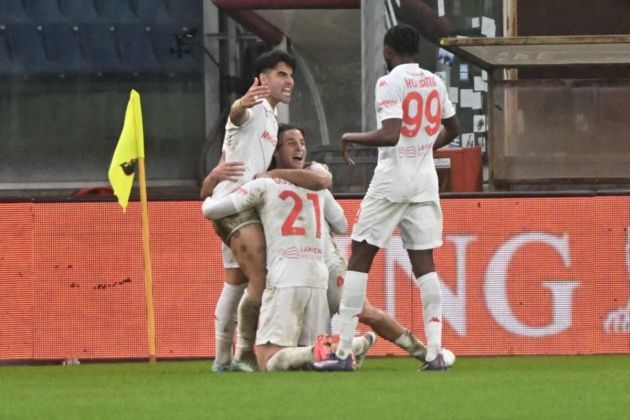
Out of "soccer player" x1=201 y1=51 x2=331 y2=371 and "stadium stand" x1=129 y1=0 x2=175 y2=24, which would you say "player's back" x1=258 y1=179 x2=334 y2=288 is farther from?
"stadium stand" x1=129 y1=0 x2=175 y2=24

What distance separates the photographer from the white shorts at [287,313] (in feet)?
40.1

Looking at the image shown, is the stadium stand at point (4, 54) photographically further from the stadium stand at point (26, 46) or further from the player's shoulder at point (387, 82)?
the player's shoulder at point (387, 82)

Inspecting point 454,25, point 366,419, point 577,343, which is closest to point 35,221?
point 577,343

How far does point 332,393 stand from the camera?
10.1 metres

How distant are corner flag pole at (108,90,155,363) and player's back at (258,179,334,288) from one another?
1934 millimetres

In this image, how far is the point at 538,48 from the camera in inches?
620

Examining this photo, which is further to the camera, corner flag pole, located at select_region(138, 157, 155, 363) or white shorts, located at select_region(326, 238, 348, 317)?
corner flag pole, located at select_region(138, 157, 155, 363)

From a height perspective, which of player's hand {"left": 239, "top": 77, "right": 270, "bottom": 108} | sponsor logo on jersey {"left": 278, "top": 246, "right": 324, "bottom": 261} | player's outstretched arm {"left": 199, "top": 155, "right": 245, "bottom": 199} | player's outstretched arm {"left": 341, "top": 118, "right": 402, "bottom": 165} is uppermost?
player's hand {"left": 239, "top": 77, "right": 270, "bottom": 108}

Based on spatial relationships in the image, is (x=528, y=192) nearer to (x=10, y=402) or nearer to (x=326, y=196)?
(x=326, y=196)

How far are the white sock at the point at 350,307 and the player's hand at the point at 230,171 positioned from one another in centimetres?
102

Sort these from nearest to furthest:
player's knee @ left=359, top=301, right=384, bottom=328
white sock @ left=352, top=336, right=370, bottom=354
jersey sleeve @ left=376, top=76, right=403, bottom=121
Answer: jersey sleeve @ left=376, top=76, right=403, bottom=121 → white sock @ left=352, top=336, right=370, bottom=354 → player's knee @ left=359, top=301, right=384, bottom=328

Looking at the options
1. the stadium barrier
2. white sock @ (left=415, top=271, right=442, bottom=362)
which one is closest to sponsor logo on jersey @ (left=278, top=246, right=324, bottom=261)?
white sock @ (left=415, top=271, right=442, bottom=362)

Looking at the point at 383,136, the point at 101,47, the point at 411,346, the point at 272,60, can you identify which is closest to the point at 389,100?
the point at 383,136

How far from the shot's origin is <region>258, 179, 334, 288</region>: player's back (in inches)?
482
